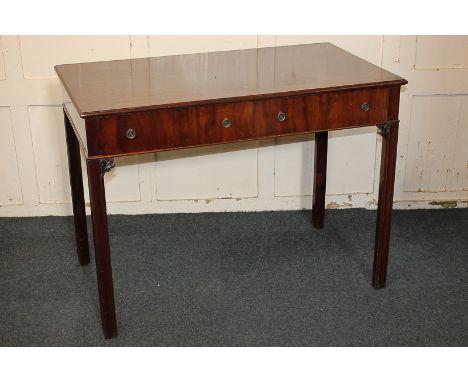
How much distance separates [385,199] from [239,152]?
107cm

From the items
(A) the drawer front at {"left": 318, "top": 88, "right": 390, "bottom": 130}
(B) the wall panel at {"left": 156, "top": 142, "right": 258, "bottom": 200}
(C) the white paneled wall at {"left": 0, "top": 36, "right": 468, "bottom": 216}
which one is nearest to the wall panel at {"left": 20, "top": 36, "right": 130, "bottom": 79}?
(C) the white paneled wall at {"left": 0, "top": 36, "right": 468, "bottom": 216}

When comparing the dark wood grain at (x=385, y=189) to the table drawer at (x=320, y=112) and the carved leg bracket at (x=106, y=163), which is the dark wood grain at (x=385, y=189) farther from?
the carved leg bracket at (x=106, y=163)

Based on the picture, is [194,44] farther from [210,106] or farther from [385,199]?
[385,199]

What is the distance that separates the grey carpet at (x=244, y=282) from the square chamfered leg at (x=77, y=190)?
103mm

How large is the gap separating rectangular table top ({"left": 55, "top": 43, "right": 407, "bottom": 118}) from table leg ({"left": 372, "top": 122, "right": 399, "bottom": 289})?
23cm

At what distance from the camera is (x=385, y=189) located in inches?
123

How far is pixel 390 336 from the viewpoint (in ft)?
9.72

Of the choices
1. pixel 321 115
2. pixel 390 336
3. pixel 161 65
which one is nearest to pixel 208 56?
pixel 161 65

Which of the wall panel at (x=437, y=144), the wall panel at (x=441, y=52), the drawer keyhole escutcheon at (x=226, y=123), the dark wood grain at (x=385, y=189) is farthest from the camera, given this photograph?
the wall panel at (x=437, y=144)

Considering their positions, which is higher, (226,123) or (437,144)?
(226,123)

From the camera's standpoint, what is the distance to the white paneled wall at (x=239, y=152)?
3.75 m

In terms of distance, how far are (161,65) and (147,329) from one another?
1131mm

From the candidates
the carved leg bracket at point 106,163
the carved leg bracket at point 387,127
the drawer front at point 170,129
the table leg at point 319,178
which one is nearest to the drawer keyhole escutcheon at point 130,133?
the drawer front at point 170,129

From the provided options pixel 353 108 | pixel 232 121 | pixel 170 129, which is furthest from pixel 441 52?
pixel 170 129
